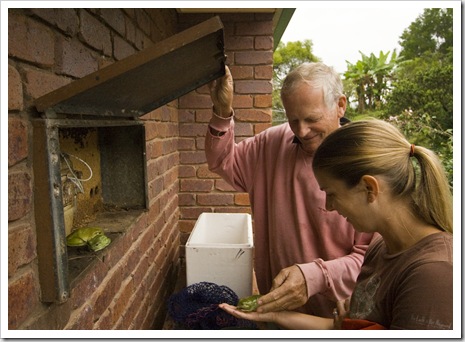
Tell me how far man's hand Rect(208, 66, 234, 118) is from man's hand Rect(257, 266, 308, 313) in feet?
2.41

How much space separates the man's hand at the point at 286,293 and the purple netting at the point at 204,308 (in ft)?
1.26

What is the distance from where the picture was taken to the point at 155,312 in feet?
6.83

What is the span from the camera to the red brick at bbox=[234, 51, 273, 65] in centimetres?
283

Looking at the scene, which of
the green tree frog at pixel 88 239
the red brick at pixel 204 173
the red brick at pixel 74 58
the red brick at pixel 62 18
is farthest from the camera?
the red brick at pixel 204 173

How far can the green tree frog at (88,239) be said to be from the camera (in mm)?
1174

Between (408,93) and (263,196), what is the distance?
36.8 feet

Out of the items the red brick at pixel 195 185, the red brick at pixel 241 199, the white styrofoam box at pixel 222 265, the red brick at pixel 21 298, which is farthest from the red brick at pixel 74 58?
the red brick at pixel 241 199

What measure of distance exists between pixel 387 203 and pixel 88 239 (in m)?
0.95

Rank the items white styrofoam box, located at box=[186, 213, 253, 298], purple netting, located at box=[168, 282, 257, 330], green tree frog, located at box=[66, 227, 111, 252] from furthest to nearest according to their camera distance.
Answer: white styrofoam box, located at box=[186, 213, 253, 298]
purple netting, located at box=[168, 282, 257, 330]
green tree frog, located at box=[66, 227, 111, 252]

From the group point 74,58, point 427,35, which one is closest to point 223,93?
point 74,58

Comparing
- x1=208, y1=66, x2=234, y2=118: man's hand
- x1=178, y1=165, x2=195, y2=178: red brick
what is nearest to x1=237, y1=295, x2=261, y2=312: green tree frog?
x1=208, y1=66, x2=234, y2=118: man's hand

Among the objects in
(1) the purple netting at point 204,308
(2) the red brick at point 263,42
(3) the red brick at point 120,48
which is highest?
Result: (2) the red brick at point 263,42

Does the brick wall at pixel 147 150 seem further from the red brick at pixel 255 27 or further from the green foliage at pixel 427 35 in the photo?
the green foliage at pixel 427 35

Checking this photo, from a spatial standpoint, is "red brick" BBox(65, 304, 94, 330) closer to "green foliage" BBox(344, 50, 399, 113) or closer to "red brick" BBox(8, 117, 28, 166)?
"red brick" BBox(8, 117, 28, 166)
